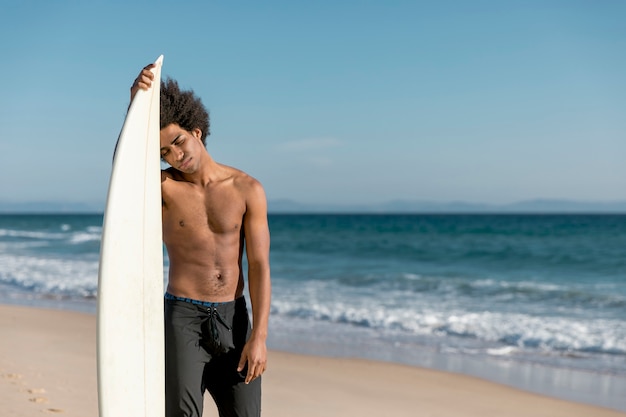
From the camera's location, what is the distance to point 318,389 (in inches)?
250

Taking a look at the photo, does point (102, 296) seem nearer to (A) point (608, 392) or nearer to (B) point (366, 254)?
(A) point (608, 392)

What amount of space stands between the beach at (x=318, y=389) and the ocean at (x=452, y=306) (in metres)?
0.45

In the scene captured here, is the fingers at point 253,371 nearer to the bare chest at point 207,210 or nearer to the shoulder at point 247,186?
the bare chest at point 207,210

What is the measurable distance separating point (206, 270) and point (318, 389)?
12.3ft

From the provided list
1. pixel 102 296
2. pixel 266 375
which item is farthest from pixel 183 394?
pixel 266 375

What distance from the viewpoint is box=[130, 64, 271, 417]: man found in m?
2.80

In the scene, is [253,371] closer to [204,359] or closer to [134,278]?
[204,359]

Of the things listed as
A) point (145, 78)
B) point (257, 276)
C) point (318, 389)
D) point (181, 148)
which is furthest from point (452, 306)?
point (145, 78)

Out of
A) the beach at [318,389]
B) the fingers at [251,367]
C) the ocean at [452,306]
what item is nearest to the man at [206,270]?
the fingers at [251,367]

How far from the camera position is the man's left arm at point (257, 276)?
2.79 meters

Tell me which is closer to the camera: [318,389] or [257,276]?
[257,276]

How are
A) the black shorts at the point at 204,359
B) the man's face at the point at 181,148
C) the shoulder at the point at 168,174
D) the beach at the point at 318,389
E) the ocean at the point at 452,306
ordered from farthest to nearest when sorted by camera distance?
the ocean at the point at 452,306 → the beach at the point at 318,389 → the shoulder at the point at 168,174 → the man's face at the point at 181,148 → the black shorts at the point at 204,359

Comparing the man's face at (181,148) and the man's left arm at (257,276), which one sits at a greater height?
the man's face at (181,148)

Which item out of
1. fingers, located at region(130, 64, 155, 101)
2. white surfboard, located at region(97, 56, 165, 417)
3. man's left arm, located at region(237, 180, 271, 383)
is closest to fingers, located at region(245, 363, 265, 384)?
man's left arm, located at region(237, 180, 271, 383)
